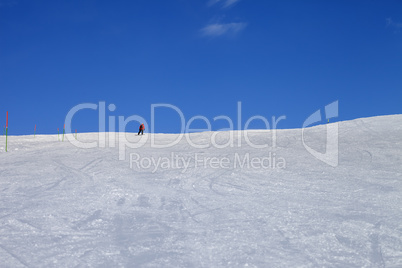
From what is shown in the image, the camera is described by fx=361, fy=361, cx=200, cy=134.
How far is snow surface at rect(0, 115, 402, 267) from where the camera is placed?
5980 millimetres

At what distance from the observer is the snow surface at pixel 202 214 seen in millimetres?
5980

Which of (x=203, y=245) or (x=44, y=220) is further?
(x=44, y=220)

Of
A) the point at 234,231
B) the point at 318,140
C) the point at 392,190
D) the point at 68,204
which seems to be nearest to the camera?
the point at 234,231

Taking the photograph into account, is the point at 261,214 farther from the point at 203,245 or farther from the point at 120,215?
the point at 120,215

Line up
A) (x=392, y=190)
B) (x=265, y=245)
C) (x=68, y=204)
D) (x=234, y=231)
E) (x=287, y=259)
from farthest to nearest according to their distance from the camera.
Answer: (x=392, y=190) → (x=68, y=204) → (x=234, y=231) → (x=265, y=245) → (x=287, y=259)

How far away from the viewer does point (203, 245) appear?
6.37m

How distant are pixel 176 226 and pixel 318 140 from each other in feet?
45.0

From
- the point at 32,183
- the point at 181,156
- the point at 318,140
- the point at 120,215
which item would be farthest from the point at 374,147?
the point at 32,183

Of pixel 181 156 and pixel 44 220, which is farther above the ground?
pixel 181 156

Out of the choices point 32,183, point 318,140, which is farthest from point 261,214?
point 318,140

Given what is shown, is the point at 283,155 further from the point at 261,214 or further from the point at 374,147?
the point at 261,214

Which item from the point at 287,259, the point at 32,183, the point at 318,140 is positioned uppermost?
the point at 318,140

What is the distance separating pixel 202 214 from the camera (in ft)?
26.1

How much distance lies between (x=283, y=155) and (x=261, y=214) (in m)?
7.97
